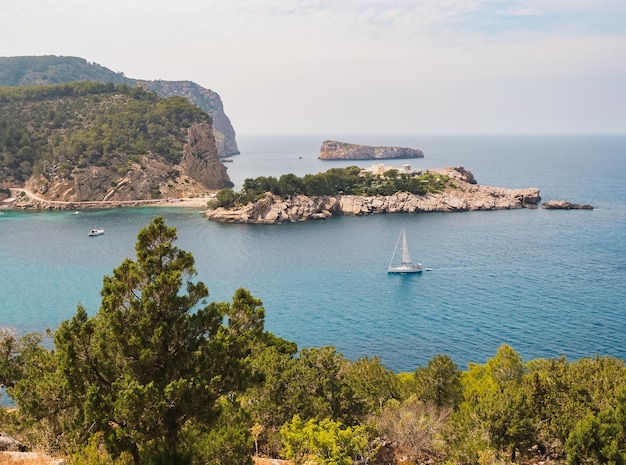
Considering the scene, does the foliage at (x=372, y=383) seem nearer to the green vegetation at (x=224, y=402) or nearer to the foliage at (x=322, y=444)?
the green vegetation at (x=224, y=402)

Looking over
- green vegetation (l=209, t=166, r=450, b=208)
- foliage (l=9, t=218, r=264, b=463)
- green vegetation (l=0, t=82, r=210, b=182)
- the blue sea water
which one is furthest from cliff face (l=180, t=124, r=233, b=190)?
foliage (l=9, t=218, r=264, b=463)

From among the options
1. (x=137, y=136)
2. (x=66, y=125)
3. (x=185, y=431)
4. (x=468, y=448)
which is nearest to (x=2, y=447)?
(x=185, y=431)

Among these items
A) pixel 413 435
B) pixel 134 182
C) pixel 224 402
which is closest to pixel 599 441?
pixel 413 435

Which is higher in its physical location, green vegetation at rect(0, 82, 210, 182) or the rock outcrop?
green vegetation at rect(0, 82, 210, 182)

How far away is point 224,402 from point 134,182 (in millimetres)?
100133

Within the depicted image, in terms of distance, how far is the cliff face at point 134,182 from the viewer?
106m

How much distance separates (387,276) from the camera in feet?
195

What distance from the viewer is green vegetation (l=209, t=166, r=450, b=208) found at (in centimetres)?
9525

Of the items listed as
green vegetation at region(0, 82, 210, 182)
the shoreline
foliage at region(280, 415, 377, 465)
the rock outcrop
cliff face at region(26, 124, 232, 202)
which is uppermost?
green vegetation at region(0, 82, 210, 182)

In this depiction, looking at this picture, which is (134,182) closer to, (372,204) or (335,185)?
(335,185)

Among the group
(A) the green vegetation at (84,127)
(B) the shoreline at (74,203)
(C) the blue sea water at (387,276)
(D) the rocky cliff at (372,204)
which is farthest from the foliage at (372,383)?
(A) the green vegetation at (84,127)

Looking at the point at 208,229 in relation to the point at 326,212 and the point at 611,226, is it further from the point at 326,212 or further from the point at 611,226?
the point at 611,226

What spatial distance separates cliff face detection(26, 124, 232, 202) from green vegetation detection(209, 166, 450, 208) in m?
19.6

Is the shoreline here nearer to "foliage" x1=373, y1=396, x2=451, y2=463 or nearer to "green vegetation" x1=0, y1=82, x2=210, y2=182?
"green vegetation" x1=0, y1=82, x2=210, y2=182
